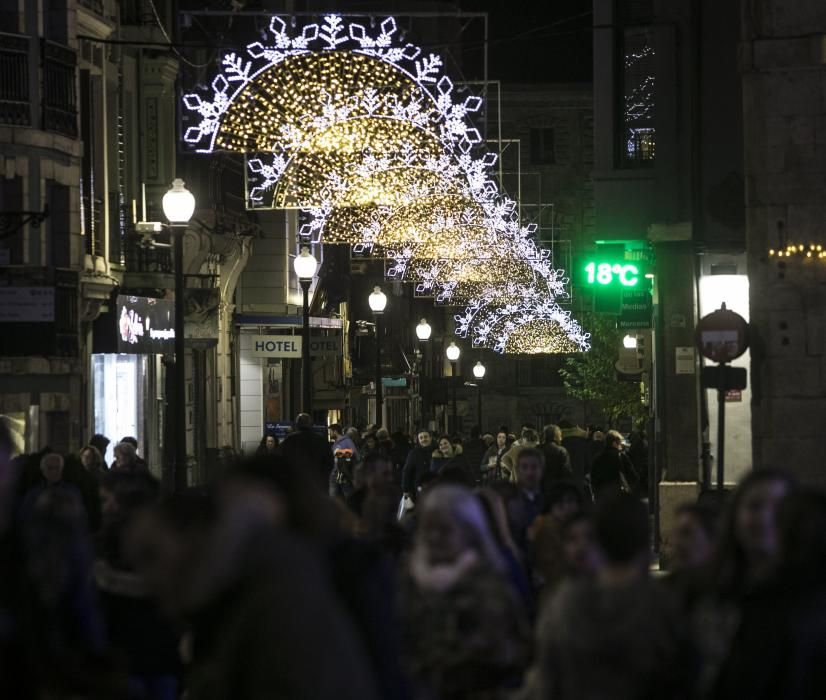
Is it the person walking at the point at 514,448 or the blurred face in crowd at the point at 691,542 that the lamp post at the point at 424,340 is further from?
the blurred face in crowd at the point at 691,542

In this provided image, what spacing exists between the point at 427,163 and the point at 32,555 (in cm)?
2044

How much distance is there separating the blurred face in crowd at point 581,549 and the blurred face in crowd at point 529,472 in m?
4.05

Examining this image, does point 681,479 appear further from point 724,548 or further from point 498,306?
point 498,306

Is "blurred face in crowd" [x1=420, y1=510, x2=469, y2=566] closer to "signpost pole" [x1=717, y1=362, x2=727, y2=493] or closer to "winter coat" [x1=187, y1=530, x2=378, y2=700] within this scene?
"winter coat" [x1=187, y1=530, x2=378, y2=700]

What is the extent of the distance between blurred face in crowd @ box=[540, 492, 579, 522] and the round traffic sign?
700cm

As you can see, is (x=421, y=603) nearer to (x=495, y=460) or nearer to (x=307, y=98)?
(x=307, y=98)

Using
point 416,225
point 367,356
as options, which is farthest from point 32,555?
point 367,356

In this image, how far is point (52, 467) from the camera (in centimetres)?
1611

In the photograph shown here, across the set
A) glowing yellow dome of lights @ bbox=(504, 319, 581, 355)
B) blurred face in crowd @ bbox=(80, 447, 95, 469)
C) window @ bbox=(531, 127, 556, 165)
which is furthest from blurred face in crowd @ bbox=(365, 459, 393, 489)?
window @ bbox=(531, 127, 556, 165)

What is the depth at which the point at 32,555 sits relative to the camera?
7.39 metres

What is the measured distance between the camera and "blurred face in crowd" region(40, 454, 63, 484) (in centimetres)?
1611

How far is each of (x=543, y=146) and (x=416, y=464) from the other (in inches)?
2596

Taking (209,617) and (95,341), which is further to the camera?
(95,341)

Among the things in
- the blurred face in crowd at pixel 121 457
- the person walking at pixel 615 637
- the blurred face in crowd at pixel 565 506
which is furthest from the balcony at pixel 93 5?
the person walking at pixel 615 637
